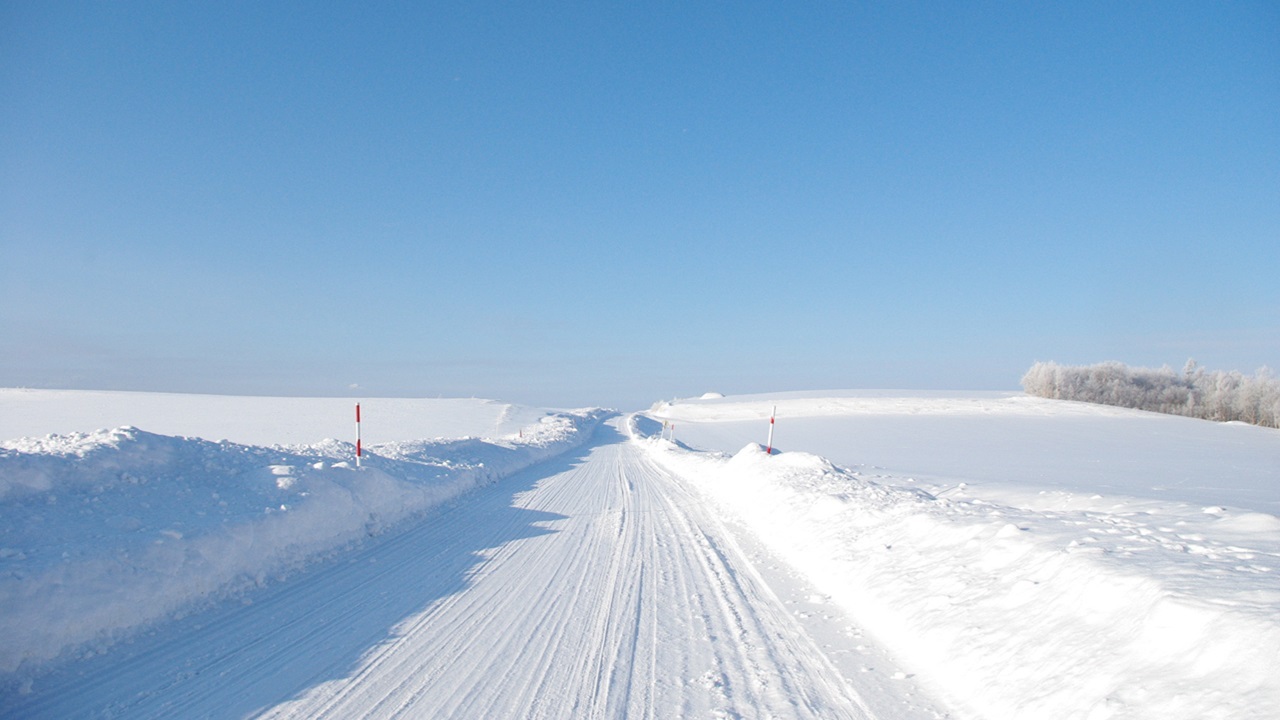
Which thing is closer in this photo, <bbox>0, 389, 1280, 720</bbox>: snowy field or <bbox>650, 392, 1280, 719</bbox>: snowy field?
<bbox>650, 392, 1280, 719</bbox>: snowy field

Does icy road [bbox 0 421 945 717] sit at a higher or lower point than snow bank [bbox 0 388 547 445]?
lower

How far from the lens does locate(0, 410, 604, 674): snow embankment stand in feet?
15.8

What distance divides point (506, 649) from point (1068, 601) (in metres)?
4.49

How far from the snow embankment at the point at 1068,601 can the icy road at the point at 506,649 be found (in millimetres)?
581

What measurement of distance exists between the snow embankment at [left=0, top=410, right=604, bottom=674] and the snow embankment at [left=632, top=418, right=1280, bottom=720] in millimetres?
6486

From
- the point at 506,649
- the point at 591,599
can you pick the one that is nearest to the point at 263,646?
the point at 506,649

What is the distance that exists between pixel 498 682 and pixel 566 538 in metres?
4.90

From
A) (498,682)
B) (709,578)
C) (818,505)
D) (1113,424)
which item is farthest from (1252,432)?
(498,682)

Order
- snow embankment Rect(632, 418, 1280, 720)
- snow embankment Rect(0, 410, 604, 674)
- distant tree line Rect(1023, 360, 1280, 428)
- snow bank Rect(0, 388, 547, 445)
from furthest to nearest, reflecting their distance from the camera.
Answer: distant tree line Rect(1023, 360, 1280, 428) < snow bank Rect(0, 388, 547, 445) < snow embankment Rect(0, 410, 604, 674) < snow embankment Rect(632, 418, 1280, 720)

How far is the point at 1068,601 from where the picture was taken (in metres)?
4.64

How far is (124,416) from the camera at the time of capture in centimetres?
3341

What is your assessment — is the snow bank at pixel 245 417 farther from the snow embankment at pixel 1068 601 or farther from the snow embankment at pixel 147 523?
the snow embankment at pixel 1068 601

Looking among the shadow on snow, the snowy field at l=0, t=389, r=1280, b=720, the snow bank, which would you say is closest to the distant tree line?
the snowy field at l=0, t=389, r=1280, b=720

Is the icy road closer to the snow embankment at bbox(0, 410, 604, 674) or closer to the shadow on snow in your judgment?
the shadow on snow
